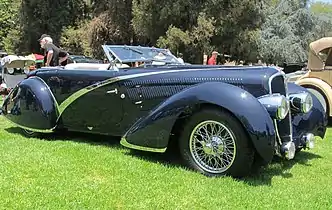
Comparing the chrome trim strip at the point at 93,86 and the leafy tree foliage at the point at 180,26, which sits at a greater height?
the leafy tree foliage at the point at 180,26

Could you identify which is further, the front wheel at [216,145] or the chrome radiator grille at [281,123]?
the chrome radiator grille at [281,123]

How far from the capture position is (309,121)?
5270 millimetres

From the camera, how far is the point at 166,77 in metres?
4.99

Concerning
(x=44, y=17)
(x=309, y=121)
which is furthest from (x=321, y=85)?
(x=44, y=17)

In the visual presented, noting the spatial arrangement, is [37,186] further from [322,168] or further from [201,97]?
[322,168]

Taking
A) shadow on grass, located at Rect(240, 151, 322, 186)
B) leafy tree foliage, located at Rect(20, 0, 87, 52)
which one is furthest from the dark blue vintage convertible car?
leafy tree foliage, located at Rect(20, 0, 87, 52)

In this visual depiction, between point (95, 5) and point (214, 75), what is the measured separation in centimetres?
2850

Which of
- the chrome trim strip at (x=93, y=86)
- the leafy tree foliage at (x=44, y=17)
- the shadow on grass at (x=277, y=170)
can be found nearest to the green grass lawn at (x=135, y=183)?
the shadow on grass at (x=277, y=170)

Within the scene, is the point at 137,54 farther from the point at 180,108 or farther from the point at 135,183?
the point at 135,183

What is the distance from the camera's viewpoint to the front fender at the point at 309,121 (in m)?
5.08

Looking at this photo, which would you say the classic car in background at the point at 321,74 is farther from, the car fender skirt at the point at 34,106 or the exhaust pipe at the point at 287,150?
the car fender skirt at the point at 34,106

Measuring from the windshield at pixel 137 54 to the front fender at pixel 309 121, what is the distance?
1.89m

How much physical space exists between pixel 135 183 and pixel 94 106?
175 cm

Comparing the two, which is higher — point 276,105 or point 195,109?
point 276,105
